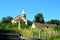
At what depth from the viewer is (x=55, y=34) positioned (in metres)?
33.5

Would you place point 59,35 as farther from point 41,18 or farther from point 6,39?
point 41,18

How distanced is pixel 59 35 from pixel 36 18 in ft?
224

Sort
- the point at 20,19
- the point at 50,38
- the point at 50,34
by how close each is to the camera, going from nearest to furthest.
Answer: the point at 50,38 → the point at 50,34 → the point at 20,19

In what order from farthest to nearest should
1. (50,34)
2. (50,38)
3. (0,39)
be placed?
(50,34) < (50,38) < (0,39)

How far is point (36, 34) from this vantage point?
33375 mm

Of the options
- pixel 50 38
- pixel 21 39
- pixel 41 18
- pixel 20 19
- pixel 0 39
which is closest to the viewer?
pixel 0 39

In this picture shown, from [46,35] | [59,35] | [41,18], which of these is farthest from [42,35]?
Result: [41,18]

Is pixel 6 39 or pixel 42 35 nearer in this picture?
pixel 6 39

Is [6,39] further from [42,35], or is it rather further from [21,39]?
[42,35]

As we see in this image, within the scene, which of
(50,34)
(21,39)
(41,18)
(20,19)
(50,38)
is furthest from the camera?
(41,18)

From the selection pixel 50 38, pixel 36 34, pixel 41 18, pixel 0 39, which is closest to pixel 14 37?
pixel 0 39

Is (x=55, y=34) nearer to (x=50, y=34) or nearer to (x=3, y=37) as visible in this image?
(x=50, y=34)

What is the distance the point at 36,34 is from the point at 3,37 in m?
18.7

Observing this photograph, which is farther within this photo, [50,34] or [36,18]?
[36,18]
